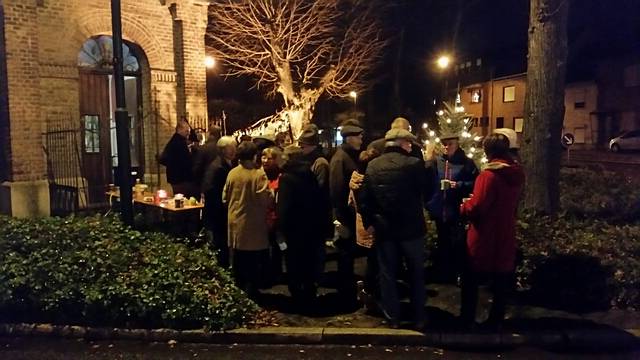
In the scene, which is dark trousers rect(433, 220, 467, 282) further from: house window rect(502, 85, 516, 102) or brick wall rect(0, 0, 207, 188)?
house window rect(502, 85, 516, 102)

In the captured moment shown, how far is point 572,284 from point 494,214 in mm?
1674

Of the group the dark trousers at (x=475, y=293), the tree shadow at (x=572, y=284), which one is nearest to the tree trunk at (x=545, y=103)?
the tree shadow at (x=572, y=284)

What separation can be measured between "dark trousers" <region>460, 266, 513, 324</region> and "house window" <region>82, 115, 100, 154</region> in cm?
1029

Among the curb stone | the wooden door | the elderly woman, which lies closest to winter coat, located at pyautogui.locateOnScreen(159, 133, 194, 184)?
the elderly woman

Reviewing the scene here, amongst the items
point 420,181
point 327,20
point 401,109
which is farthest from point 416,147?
point 401,109

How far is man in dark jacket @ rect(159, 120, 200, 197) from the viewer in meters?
8.79

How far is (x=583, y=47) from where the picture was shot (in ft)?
145

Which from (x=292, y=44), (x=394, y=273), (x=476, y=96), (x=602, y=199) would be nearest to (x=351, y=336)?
(x=394, y=273)

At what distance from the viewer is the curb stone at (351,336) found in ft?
18.5

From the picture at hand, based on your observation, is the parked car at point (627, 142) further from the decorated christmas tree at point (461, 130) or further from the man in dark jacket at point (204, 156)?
the man in dark jacket at point (204, 156)

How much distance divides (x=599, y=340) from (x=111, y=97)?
38.5 ft

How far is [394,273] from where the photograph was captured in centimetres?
591

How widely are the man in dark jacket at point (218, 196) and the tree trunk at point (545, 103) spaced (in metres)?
4.29

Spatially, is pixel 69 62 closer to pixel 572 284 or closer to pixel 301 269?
pixel 301 269
